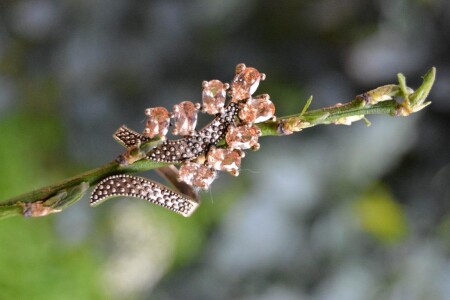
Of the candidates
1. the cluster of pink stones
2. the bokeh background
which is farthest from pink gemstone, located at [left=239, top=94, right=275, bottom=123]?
the bokeh background

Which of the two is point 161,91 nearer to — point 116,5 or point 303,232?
point 116,5

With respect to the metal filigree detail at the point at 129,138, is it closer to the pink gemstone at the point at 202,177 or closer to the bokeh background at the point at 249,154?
the pink gemstone at the point at 202,177

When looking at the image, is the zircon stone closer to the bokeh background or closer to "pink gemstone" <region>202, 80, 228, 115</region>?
"pink gemstone" <region>202, 80, 228, 115</region>

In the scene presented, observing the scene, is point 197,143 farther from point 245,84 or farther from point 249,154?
point 249,154

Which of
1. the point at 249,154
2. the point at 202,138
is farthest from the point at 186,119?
the point at 249,154

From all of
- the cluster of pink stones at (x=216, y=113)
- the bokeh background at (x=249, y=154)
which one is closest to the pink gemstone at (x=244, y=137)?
the cluster of pink stones at (x=216, y=113)

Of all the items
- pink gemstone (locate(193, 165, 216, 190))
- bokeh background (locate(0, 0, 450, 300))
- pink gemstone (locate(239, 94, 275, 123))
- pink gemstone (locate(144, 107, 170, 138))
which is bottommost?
pink gemstone (locate(193, 165, 216, 190))
